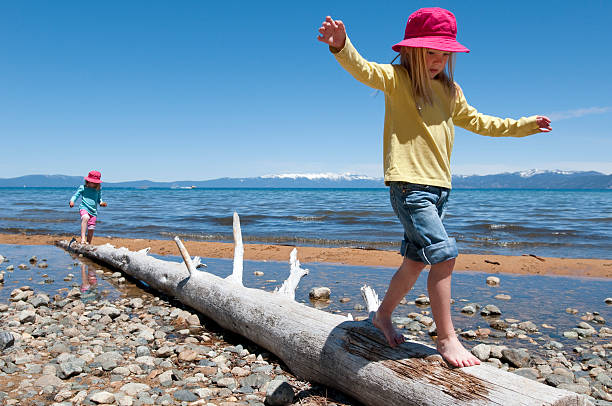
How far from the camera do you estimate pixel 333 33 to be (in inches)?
107

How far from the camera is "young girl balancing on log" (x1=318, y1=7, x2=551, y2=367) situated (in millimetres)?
2955

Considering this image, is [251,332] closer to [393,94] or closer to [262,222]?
[393,94]

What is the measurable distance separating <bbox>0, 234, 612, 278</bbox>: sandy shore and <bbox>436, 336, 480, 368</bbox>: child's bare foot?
7.39m

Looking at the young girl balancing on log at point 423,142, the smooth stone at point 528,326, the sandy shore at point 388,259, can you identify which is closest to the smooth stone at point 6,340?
the young girl balancing on log at point 423,142

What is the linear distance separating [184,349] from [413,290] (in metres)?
4.68

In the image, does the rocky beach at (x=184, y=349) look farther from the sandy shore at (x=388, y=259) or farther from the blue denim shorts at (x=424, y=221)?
the sandy shore at (x=388, y=259)

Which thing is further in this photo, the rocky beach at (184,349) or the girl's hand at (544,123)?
the rocky beach at (184,349)

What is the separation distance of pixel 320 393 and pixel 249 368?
37.0 inches

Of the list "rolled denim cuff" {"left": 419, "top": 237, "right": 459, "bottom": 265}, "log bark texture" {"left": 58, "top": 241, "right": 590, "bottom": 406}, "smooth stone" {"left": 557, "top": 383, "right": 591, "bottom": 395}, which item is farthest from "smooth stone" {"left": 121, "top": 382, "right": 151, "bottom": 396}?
"smooth stone" {"left": 557, "top": 383, "right": 591, "bottom": 395}

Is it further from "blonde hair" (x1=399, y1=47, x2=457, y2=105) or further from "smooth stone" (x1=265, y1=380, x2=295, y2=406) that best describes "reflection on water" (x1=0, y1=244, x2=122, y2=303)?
"blonde hair" (x1=399, y1=47, x2=457, y2=105)

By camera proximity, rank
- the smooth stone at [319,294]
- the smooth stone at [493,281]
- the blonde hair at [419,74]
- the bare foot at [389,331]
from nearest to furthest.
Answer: the blonde hair at [419,74]
the bare foot at [389,331]
the smooth stone at [319,294]
the smooth stone at [493,281]

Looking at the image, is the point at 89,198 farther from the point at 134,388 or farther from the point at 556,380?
the point at 556,380

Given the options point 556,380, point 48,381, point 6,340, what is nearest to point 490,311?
point 556,380

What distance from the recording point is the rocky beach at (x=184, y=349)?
3.67 m
